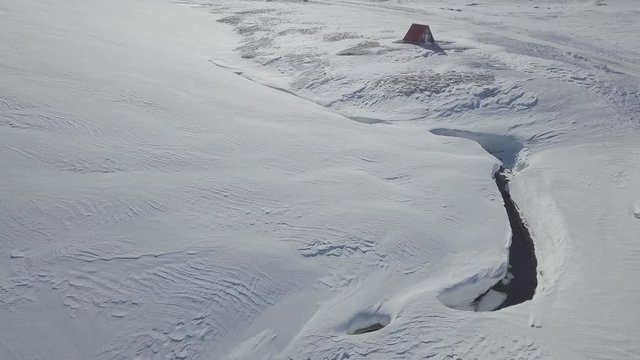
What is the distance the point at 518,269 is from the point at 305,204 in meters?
2.43

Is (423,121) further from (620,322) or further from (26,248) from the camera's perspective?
(26,248)

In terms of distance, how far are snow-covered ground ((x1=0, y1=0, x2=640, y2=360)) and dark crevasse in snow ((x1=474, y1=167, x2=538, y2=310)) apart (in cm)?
10

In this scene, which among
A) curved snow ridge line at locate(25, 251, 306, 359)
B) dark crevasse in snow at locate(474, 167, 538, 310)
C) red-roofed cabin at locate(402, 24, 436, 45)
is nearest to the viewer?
curved snow ridge line at locate(25, 251, 306, 359)

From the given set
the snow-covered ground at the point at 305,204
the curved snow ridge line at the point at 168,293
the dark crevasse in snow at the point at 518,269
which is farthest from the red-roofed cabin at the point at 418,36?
the curved snow ridge line at the point at 168,293

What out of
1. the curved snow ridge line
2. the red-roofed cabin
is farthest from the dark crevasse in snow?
the red-roofed cabin

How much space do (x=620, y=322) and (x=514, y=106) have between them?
5.28 metres

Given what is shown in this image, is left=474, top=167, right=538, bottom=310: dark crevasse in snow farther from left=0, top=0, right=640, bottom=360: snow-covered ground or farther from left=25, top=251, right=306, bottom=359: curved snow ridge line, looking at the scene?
left=25, top=251, right=306, bottom=359: curved snow ridge line

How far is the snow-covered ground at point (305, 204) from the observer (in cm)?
372

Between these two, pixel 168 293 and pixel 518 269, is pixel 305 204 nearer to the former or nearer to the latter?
pixel 168 293

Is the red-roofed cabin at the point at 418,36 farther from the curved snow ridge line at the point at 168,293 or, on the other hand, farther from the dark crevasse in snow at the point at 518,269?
the curved snow ridge line at the point at 168,293

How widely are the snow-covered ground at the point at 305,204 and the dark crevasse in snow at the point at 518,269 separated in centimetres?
10

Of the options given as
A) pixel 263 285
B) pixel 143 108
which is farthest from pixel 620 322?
pixel 143 108

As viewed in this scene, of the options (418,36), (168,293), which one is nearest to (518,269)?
(168,293)

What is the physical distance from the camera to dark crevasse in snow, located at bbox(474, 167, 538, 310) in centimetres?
476
